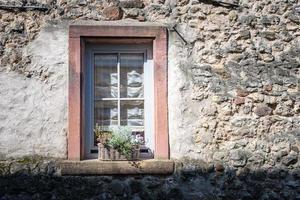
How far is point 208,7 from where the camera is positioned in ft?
17.6

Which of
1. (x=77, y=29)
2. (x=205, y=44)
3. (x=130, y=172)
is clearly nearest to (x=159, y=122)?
(x=130, y=172)

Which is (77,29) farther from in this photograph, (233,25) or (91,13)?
(233,25)

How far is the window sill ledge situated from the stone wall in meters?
0.19

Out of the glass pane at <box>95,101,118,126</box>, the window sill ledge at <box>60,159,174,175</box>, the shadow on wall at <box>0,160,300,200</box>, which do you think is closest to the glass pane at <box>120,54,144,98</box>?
the glass pane at <box>95,101,118,126</box>

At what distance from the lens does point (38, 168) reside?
199 inches

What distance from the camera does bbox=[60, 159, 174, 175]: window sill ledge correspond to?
5.02 metres

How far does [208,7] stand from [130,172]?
197 cm

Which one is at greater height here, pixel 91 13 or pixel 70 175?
pixel 91 13

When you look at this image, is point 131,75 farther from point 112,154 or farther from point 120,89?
point 112,154

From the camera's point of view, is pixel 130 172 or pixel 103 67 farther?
pixel 103 67

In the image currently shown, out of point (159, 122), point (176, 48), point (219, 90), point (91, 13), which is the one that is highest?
point (91, 13)

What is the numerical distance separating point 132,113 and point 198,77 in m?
0.82

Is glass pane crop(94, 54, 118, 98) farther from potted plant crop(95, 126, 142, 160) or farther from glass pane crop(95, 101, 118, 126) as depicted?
potted plant crop(95, 126, 142, 160)

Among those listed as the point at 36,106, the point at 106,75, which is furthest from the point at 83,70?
the point at 36,106
